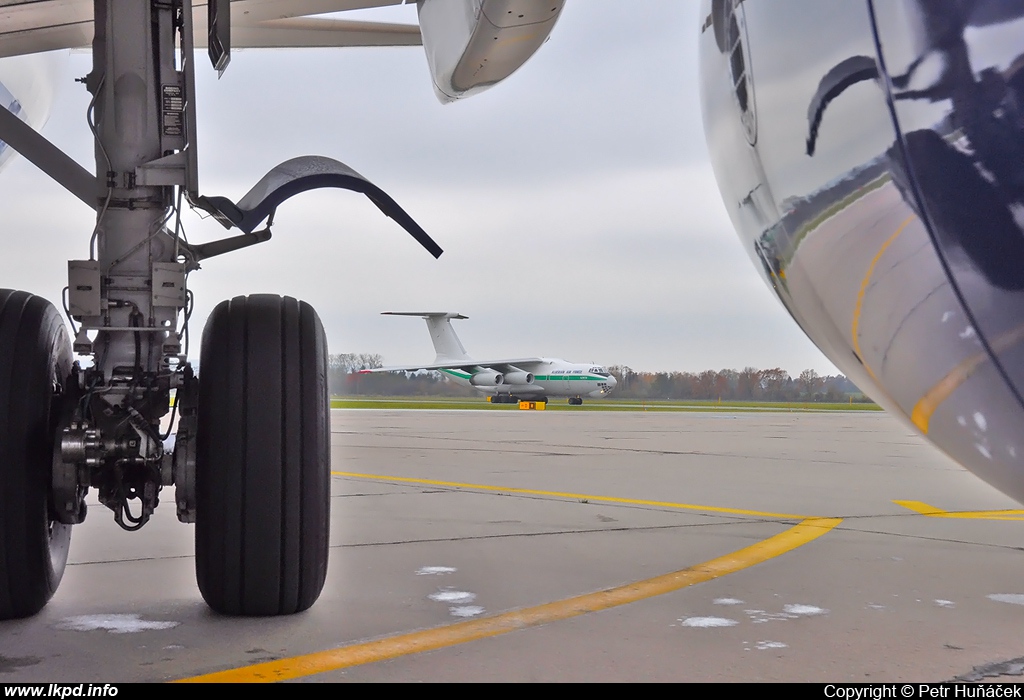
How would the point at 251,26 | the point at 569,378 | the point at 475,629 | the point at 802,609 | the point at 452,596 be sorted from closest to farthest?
the point at 475,629
the point at 802,609
the point at 452,596
the point at 251,26
the point at 569,378

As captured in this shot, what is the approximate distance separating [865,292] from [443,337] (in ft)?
156

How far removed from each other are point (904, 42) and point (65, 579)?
299cm

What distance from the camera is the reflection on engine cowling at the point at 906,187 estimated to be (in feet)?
3.31

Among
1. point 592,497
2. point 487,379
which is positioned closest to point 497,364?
point 487,379

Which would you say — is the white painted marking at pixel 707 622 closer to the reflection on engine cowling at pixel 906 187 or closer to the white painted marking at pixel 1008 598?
the white painted marking at pixel 1008 598

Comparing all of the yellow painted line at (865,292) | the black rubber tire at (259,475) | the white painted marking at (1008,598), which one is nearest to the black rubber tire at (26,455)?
the black rubber tire at (259,475)

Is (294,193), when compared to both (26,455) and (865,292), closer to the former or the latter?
(26,455)

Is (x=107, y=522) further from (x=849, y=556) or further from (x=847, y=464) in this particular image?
(x=847, y=464)

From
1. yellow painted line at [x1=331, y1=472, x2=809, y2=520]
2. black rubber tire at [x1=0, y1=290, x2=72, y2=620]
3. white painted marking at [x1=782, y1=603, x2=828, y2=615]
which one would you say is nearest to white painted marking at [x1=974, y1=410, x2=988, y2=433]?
white painted marking at [x1=782, y1=603, x2=828, y2=615]

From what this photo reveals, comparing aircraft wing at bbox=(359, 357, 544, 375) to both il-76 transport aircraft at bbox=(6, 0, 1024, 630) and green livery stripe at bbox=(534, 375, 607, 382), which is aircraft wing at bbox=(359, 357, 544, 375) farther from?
il-76 transport aircraft at bbox=(6, 0, 1024, 630)

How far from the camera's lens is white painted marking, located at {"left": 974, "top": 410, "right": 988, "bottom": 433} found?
113 centimetres

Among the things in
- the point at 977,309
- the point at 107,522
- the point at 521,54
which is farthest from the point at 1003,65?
the point at 107,522

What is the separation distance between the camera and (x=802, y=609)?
278 centimetres

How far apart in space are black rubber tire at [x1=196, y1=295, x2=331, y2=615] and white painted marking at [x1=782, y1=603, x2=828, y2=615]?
132cm
